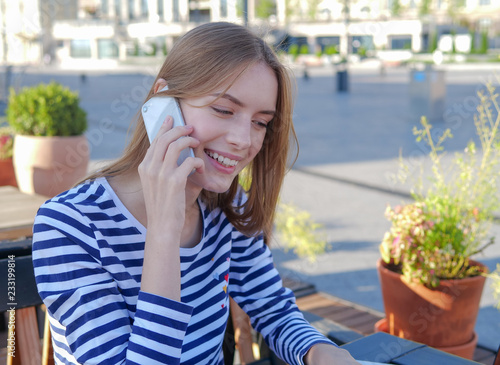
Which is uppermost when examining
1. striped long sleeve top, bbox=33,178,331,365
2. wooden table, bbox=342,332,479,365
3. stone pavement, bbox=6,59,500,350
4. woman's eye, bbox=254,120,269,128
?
woman's eye, bbox=254,120,269,128

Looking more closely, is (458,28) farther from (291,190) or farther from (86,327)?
(86,327)

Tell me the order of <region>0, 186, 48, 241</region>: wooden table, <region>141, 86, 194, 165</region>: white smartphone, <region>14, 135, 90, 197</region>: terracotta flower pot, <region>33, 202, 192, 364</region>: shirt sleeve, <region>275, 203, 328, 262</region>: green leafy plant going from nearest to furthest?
<region>33, 202, 192, 364</region>: shirt sleeve
<region>141, 86, 194, 165</region>: white smartphone
<region>0, 186, 48, 241</region>: wooden table
<region>275, 203, 328, 262</region>: green leafy plant
<region>14, 135, 90, 197</region>: terracotta flower pot

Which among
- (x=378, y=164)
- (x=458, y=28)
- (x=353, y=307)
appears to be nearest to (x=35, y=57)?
(x=458, y=28)

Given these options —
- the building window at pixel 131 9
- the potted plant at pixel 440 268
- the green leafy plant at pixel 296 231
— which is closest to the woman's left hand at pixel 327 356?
the potted plant at pixel 440 268

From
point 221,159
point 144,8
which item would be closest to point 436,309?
point 221,159

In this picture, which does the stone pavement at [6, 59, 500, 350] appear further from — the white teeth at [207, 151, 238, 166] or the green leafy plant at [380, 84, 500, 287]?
the white teeth at [207, 151, 238, 166]

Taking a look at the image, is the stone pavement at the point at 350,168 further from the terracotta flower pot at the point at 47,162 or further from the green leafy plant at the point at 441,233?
the terracotta flower pot at the point at 47,162

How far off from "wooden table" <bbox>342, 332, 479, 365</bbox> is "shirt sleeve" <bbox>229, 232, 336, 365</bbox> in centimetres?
16

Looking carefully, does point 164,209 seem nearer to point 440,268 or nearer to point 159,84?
point 159,84

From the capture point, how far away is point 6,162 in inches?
240

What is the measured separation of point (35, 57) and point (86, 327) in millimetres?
72488

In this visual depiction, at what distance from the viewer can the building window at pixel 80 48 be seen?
6495cm

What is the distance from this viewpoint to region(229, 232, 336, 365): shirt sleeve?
175cm

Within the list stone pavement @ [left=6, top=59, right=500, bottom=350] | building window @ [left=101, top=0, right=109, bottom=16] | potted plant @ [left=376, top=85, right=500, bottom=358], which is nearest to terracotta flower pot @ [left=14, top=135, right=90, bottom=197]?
stone pavement @ [left=6, top=59, right=500, bottom=350]
